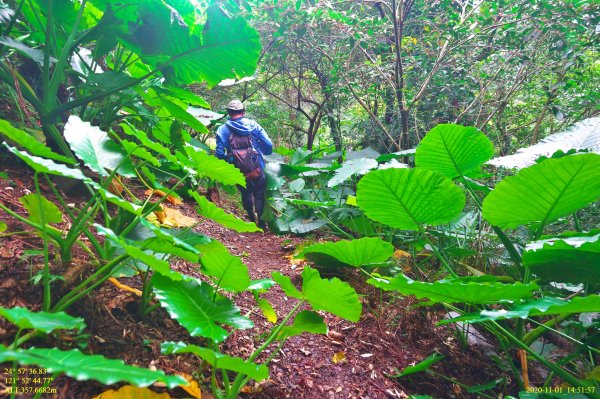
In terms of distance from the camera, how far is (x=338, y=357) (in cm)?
145

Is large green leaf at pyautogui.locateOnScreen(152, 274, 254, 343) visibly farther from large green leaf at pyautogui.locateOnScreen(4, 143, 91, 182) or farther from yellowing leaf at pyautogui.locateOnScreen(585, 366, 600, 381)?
yellowing leaf at pyautogui.locateOnScreen(585, 366, 600, 381)

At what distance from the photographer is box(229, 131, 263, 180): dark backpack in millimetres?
3500

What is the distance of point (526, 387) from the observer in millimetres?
1254

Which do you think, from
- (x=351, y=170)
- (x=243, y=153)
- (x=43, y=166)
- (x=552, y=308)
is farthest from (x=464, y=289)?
(x=243, y=153)

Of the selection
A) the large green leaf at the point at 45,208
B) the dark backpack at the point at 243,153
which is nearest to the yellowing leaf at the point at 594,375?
the large green leaf at the point at 45,208

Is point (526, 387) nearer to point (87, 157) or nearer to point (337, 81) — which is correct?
point (87, 157)

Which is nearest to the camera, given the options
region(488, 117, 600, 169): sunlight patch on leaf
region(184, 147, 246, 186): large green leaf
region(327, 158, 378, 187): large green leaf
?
region(184, 147, 246, 186): large green leaf

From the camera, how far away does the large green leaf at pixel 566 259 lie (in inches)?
35.6

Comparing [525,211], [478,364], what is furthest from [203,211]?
[478,364]

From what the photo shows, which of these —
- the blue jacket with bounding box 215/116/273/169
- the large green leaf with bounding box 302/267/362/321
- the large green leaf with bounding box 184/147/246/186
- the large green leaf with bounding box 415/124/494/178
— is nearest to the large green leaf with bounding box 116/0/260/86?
the large green leaf with bounding box 184/147/246/186

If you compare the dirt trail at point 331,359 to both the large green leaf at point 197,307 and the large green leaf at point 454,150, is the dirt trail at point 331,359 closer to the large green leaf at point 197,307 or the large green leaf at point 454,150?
the large green leaf at point 197,307

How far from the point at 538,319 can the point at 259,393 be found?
56.8 inches

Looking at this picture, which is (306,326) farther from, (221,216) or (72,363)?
(72,363)

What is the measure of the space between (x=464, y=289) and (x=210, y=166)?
978 millimetres
